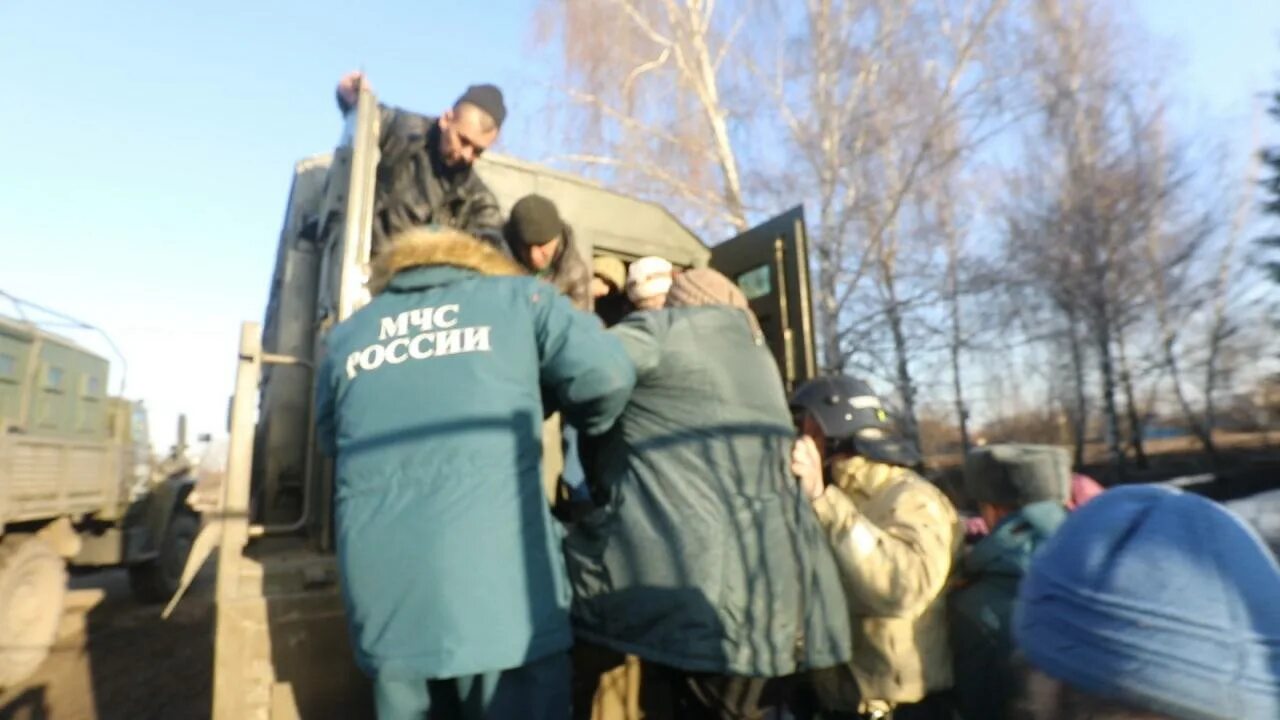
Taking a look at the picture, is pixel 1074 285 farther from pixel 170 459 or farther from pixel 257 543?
pixel 257 543

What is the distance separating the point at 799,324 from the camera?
4094 millimetres

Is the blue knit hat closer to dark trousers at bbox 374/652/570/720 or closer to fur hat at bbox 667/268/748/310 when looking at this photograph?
dark trousers at bbox 374/652/570/720

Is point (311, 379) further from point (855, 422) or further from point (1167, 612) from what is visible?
point (1167, 612)

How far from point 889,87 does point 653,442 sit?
1512 cm

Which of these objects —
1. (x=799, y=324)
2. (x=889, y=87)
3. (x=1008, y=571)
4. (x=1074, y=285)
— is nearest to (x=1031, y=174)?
(x=1074, y=285)

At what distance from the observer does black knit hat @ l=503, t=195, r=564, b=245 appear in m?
3.23

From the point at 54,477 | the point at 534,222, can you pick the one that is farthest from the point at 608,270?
the point at 54,477

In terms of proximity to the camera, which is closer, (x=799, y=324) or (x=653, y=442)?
(x=653, y=442)

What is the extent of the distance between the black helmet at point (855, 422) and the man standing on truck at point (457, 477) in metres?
0.90

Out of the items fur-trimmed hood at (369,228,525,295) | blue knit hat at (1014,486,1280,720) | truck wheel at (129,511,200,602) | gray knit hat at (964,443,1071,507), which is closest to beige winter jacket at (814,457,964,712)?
gray knit hat at (964,443,1071,507)

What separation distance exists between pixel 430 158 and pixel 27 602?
19.9ft

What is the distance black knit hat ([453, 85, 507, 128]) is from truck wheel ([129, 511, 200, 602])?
29.3 feet

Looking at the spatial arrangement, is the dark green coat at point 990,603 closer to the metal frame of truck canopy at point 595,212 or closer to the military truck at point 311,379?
the military truck at point 311,379

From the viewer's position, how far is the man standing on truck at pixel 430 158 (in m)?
3.28
